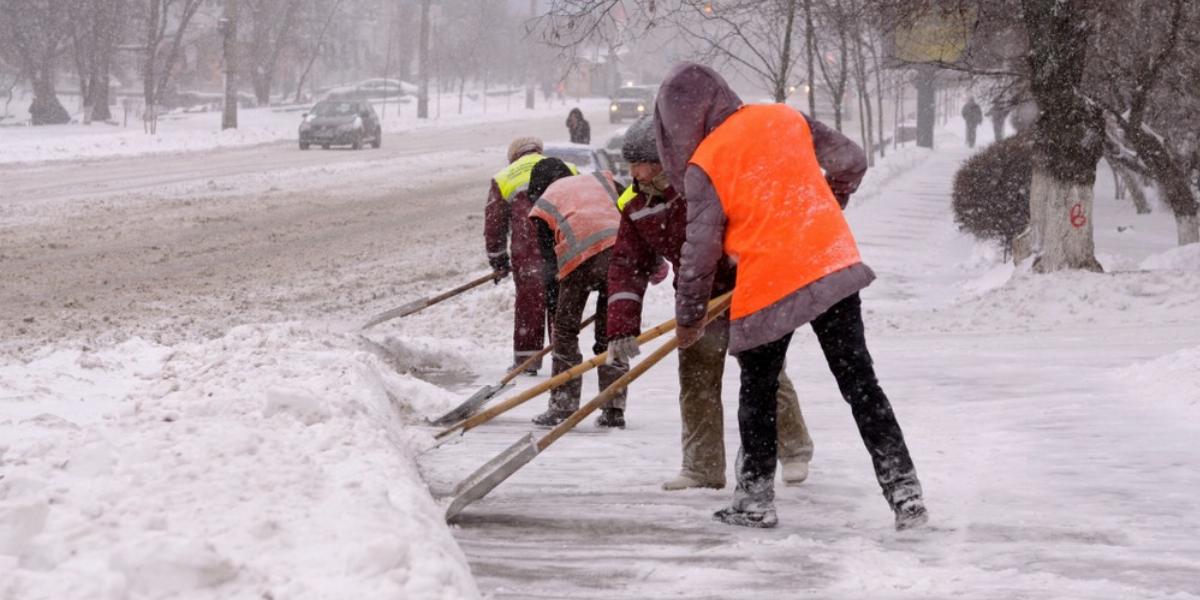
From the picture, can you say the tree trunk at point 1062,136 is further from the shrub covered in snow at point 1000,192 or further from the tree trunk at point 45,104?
the tree trunk at point 45,104

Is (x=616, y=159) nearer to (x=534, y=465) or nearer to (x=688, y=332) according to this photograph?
(x=534, y=465)

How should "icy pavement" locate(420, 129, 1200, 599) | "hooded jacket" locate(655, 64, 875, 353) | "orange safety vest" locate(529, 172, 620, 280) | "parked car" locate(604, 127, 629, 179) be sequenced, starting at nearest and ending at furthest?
"icy pavement" locate(420, 129, 1200, 599), "hooded jacket" locate(655, 64, 875, 353), "orange safety vest" locate(529, 172, 620, 280), "parked car" locate(604, 127, 629, 179)

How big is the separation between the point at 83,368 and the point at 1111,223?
72.7 feet

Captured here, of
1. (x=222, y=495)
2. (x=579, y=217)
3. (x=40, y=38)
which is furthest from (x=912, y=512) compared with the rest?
(x=40, y=38)

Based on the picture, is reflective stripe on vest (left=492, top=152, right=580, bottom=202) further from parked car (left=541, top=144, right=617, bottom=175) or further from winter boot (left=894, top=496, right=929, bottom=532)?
parked car (left=541, top=144, right=617, bottom=175)

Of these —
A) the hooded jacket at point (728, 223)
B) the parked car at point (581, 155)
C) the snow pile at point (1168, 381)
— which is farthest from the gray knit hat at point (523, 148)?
the parked car at point (581, 155)

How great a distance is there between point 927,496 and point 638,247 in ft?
4.91

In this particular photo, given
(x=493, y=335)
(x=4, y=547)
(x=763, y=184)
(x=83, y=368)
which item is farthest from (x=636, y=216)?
(x=493, y=335)

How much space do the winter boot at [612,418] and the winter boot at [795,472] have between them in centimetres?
182

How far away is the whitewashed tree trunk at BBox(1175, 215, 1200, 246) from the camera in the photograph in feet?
59.5

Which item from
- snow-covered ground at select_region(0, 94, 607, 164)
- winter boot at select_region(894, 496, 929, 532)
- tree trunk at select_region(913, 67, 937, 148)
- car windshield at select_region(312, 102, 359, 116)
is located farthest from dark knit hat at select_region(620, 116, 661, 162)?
tree trunk at select_region(913, 67, 937, 148)

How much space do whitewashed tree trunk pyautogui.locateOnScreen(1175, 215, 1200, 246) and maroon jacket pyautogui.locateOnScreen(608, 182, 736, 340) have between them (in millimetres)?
13444

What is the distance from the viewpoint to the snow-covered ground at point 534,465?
4.27 meters

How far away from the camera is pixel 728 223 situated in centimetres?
525
